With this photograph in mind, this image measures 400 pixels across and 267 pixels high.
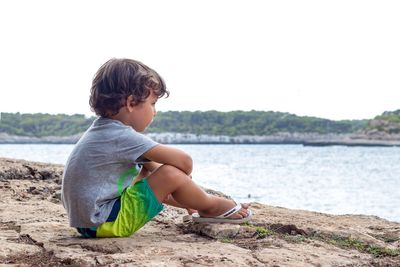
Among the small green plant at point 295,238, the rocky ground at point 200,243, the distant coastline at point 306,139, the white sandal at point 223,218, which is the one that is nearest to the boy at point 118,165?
the rocky ground at point 200,243

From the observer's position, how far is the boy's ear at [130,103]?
3.90 m

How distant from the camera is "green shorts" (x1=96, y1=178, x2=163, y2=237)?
153 inches

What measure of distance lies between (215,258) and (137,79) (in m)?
1.25

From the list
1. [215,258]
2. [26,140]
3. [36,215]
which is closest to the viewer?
[215,258]

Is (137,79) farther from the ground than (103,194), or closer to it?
farther from the ground

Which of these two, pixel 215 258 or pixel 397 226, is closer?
pixel 215 258

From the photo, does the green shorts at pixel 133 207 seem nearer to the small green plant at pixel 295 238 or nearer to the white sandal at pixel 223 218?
the white sandal at pixel 223 218

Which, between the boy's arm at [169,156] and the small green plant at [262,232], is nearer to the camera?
the boy's arm at [169,156]

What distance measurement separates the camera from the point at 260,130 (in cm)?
9319

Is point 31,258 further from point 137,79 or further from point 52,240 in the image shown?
point 137,79

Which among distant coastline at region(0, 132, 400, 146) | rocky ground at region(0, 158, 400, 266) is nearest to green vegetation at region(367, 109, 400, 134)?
distant coastline at region(0, 132, 400, 146)

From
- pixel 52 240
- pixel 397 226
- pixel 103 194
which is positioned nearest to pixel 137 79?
pixel 103 194

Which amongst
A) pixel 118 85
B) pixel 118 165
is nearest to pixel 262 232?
pixel 118 165

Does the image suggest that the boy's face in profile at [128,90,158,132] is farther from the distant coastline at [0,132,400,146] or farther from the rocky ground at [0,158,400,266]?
the distant coastline at [0,132,400,146]
